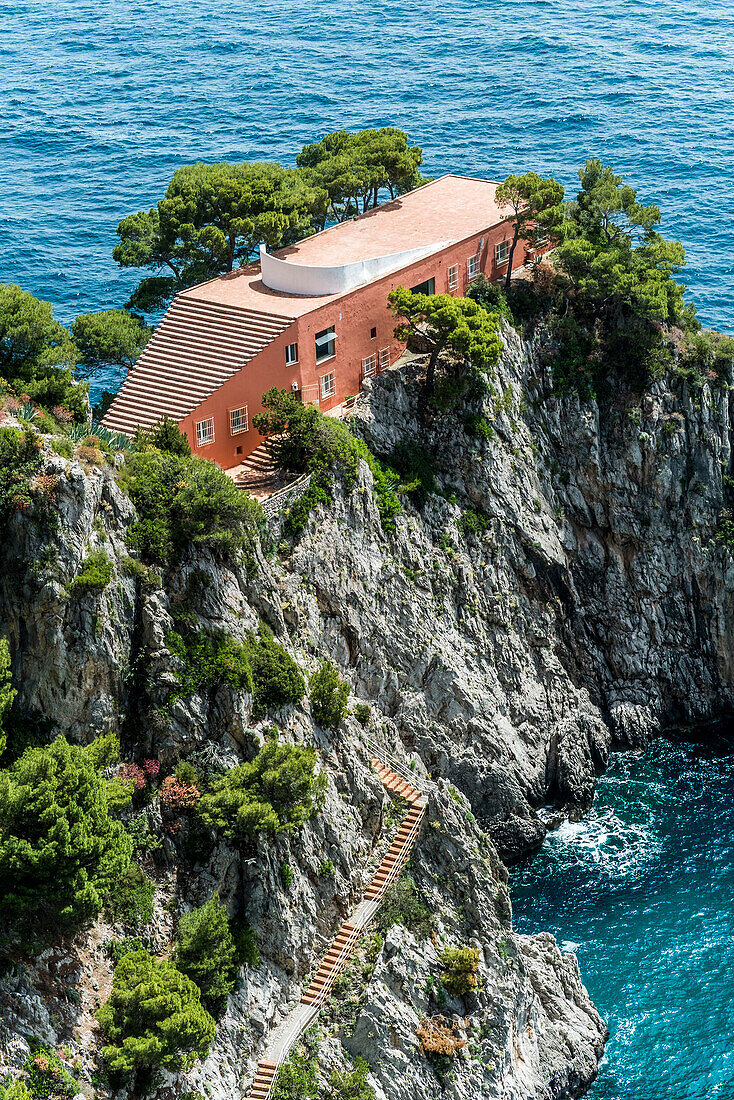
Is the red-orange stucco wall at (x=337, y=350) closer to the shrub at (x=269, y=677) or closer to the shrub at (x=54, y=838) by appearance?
the shrub at (x=269, y=677)

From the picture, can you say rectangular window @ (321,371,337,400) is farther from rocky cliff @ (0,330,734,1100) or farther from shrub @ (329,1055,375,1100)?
shrub @ (329,1055,375,1100)

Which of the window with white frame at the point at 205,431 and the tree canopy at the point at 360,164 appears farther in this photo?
the tree canopy at the point at 360,164

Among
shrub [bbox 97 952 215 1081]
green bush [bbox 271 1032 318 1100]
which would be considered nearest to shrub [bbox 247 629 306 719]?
shrub [bbox 97 952 215 1081]

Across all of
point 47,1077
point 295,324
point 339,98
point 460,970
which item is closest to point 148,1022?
point 47,1077

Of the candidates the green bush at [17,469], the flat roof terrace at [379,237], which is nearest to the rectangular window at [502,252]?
the flat roof terrace at [379,237]

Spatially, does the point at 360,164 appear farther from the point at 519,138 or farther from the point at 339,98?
the point at 339,98

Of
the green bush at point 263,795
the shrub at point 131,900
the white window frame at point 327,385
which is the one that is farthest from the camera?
the white window frame at point 327,385
